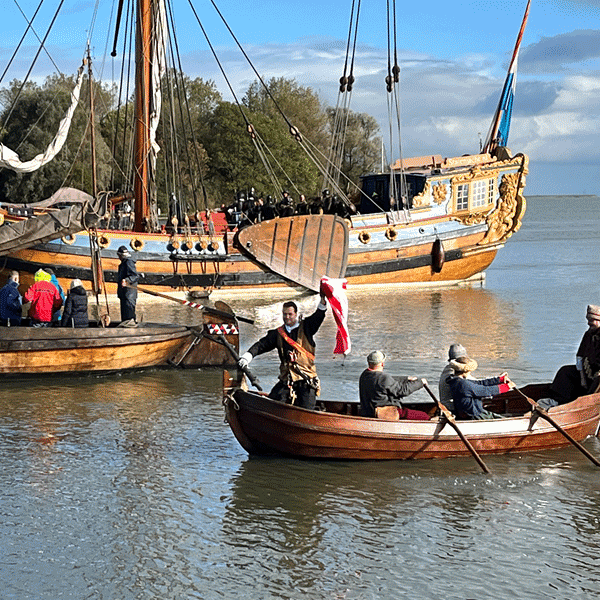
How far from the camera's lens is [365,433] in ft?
38.6

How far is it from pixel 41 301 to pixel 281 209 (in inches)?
595

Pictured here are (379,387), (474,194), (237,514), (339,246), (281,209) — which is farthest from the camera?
(474,194)

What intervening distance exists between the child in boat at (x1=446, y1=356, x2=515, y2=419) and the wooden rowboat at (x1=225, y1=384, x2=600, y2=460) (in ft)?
0.88

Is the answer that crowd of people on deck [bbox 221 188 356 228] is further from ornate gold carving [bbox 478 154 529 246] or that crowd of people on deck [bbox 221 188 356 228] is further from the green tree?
the green tree

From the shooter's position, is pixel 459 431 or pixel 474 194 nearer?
pixel 459 431

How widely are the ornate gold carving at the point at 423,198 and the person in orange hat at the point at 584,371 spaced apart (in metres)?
19.4

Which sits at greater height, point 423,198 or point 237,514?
point 423,198

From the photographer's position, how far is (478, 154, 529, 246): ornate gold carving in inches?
1369

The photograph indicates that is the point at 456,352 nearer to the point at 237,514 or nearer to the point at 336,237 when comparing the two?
the point at 237,514

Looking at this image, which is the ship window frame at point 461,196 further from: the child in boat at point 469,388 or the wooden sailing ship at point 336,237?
the child in boat at point 469,388

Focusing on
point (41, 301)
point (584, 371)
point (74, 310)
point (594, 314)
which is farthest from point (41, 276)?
point (594, 314)

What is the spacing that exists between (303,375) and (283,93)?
225ft

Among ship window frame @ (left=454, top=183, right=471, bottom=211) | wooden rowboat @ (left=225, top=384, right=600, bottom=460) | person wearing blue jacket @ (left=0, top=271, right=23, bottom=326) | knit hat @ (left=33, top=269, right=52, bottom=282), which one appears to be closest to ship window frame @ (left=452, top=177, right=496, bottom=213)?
ship window frame @ (left=454, top=183, right=471, bottom=211)

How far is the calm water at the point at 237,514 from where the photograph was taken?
350 inches
